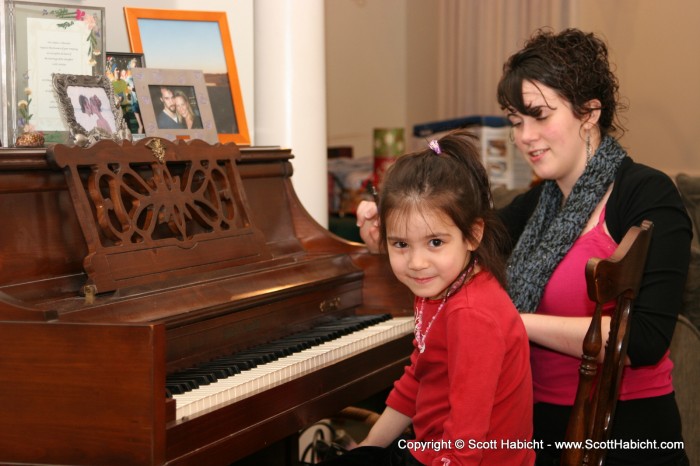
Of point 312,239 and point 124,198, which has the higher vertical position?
point 124,198

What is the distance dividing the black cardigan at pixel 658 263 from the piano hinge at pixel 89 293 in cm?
115

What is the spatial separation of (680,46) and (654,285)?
3681mm

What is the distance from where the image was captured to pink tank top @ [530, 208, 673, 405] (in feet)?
6.75

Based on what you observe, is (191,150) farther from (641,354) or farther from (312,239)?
(641,354)

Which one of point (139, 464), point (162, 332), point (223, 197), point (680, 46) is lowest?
point (139, 464)

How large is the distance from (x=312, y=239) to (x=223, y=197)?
1.47 ft

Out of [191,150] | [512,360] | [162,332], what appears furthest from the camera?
[191,150]

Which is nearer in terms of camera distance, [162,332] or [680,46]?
[162,332]

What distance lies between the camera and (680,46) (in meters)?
5.19

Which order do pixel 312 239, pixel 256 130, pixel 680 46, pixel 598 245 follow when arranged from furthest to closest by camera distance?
pixel 680 46 < pixel 256 130 < pixel 312 239 < pixel 598 245

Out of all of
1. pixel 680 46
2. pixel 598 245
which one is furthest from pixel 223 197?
pixel 680 46

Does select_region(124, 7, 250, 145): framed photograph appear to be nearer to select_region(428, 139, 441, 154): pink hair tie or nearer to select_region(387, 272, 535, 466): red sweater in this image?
select_region(428, 139, 441, 154): pink hair tie

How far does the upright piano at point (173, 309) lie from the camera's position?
1646 millimetres

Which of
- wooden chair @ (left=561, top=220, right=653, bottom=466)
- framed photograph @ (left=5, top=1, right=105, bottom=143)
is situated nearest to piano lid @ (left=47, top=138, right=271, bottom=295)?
framed photograph @ (left=5, top=1, right=105, bottom=143)
